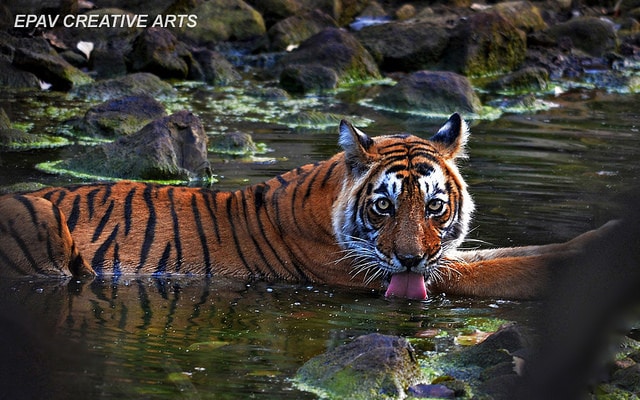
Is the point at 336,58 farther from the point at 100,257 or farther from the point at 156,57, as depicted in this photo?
the point at 100,257

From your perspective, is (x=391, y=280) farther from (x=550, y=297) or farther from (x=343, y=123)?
(x=550, y=297)

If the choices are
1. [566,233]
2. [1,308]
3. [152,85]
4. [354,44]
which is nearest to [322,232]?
[566,233]

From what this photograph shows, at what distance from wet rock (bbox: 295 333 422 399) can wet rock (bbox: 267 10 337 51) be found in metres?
13.4

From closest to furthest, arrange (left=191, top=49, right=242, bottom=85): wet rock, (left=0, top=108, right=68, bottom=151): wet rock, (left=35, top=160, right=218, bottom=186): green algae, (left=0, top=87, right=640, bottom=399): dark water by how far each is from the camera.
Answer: (left=0, top=87, right=640, bottom=399): dark water, (left=35, top=160, right=218, bottom=186): green algae, (left=0, top=108, right=68, bottom=151): wet rock, (left=191, top=49, right=242, bottom=85): wet rock

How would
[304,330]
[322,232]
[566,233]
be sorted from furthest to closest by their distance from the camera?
[566,233]
[322,232]
[304,330]

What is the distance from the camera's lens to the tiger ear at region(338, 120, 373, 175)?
5004 mm

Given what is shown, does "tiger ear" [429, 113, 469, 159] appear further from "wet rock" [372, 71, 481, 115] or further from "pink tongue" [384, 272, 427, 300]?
"wet rock" [372, 71, 481, 115]

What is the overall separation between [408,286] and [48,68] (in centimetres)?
926

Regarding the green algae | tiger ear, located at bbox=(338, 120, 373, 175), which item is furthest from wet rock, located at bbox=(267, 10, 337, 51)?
tiger ear, located at bbox=(338, 120, 373, 175)

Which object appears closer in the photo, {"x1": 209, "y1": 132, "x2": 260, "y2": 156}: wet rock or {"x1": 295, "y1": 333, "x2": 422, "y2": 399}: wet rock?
{"x1": 295, "y1": 333, "x2": 422, "y2": 399}: wet rock

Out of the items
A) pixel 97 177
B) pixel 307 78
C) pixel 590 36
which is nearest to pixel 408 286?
pixel 97 177

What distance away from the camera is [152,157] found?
25.6 ft

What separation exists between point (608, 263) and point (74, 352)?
3.12 feet

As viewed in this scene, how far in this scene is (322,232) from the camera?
17.3 feet
